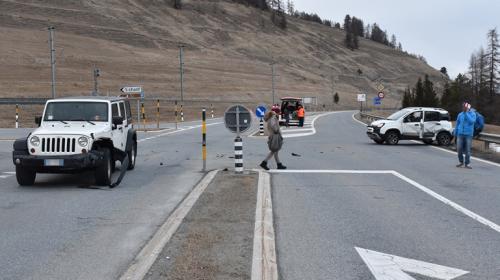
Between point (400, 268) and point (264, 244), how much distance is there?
1637mm

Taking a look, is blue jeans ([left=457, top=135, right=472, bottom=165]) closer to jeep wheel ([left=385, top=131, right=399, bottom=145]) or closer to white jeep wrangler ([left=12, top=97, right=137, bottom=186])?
jeep wheel ([left=385, top=131, right=399, bottom=145])

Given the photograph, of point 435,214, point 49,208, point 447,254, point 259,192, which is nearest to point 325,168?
point 259,192

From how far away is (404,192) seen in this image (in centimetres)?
1226

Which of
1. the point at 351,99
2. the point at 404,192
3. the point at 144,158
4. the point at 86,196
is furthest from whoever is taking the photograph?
the point at 351,99

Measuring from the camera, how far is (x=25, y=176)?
12.6 m

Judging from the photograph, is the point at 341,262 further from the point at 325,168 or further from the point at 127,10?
the point at 127,10

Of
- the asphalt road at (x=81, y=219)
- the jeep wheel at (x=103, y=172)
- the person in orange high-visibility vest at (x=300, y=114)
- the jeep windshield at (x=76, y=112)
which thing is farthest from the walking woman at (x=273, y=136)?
the person in orange high-visibility vest at (x=300, y=114)

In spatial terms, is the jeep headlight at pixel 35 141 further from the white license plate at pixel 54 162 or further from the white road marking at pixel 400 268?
the white road marking at pixel 400 268

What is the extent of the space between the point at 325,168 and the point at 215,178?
13.6 ft

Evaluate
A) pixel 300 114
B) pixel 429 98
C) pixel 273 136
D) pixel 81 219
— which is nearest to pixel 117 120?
pixel 273 136

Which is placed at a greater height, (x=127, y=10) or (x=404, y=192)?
(x=127, y=10)

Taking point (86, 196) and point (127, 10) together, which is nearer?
point (86, 196)

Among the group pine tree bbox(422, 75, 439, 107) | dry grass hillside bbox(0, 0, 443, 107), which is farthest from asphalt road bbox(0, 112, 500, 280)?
pine tree bbox(422, 75, 439, 107)

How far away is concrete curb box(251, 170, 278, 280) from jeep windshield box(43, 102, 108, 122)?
15.8 feet
